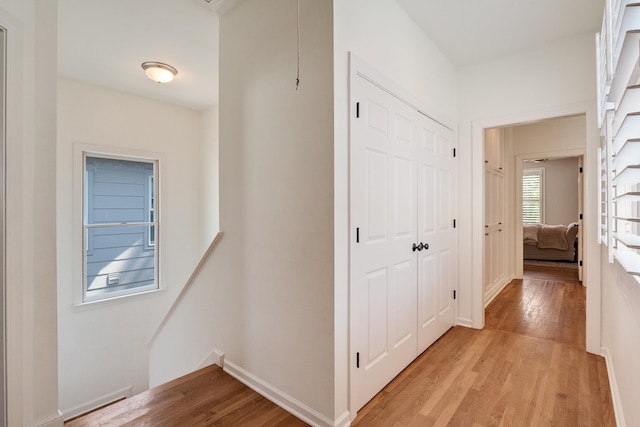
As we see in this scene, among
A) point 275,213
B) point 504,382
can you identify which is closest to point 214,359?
point 275,213

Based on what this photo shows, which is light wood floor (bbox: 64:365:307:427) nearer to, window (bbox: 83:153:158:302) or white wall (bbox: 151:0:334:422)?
white wall (bbox: 151:0:334:422)

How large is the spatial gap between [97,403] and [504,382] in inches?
171

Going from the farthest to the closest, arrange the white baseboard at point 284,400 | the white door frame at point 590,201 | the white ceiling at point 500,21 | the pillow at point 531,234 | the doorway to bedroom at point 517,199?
the pillow at point 531,234 < the doorway to bedroom at point 517,199 < the white door frame at point 590,201 < the white ceiling at point 500,21 < the white baseboard at point 284,400

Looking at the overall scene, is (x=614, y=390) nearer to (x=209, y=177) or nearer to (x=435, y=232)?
(x=435, y=232)

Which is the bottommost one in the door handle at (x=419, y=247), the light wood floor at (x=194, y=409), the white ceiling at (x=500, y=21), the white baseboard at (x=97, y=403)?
the white baseboard at (x=97, y=403)

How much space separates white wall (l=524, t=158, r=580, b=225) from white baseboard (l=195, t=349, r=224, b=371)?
922 cm

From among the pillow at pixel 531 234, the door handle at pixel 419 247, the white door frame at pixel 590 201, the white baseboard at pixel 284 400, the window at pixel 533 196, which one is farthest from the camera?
the window at pixel 533 196

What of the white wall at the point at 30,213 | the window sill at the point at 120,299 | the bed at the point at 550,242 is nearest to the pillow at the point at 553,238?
the bed at the point at 550,242

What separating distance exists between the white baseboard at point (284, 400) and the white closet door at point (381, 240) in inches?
7.9

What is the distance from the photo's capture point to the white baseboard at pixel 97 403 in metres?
3.52

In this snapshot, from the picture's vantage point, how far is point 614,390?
6.31 feet

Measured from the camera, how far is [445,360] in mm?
2467

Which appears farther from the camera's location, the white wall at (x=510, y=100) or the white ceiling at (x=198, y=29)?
the white wall at (x=510, y=100)

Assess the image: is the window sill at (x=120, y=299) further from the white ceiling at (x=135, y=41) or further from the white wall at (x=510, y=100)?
the white wall at (x=510, y=100)
